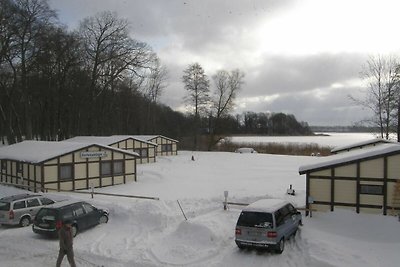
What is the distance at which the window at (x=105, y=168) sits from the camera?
28219mm

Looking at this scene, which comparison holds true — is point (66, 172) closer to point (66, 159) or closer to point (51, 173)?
point (66, 159)

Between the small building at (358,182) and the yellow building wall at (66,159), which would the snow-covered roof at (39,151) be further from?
the small building at (358,182)

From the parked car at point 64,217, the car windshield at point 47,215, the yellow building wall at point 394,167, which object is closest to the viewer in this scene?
the parked car at point 64,217

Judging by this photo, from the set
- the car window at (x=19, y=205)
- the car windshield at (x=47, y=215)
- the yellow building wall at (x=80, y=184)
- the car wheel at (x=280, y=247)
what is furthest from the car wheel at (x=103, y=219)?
the yellow building wall at (x=80, y=184)

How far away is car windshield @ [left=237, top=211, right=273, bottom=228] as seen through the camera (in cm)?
1336

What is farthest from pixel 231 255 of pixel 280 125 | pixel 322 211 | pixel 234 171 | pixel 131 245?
Result: pixel 280 125

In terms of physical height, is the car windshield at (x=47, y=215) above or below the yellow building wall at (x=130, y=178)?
above

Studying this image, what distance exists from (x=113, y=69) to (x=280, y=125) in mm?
108752

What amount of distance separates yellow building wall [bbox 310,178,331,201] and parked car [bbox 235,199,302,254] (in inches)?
166

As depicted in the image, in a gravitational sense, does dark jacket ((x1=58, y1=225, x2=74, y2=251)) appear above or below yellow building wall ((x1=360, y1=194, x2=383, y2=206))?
below

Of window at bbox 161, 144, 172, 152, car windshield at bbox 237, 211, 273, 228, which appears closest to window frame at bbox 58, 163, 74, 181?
car windshield at bbox 237, 211, 273, 228

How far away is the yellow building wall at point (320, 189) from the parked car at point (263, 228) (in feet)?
13.8

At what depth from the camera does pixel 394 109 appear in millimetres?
36750

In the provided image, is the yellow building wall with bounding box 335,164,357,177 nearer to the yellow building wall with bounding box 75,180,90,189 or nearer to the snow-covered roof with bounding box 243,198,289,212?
the snow-covered roof with bounding box 243,198,289,212
